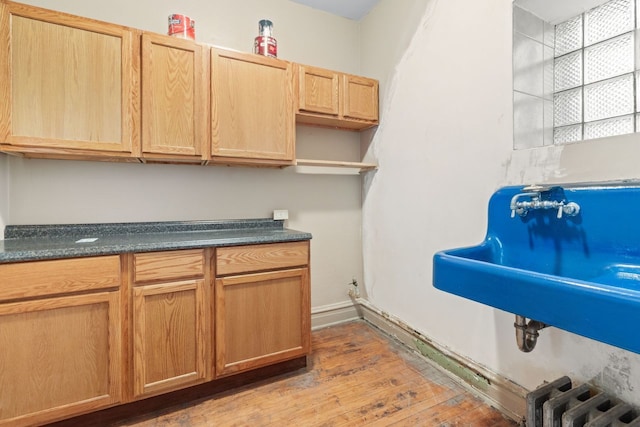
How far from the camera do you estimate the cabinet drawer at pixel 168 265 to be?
59.1 inches

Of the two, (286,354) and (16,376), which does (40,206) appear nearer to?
(16,376)

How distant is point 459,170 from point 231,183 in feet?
5.03

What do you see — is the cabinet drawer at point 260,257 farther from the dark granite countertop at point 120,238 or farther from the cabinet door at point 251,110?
the cabinet door at point 251,110

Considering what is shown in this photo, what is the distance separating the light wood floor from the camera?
1.49 metres

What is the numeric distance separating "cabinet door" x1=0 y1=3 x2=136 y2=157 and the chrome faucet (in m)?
1.91

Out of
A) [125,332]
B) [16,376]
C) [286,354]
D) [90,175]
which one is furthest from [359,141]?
[16,376]

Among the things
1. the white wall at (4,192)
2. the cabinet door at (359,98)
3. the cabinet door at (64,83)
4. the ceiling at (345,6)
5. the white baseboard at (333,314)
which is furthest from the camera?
the white baseboard at (333,314)

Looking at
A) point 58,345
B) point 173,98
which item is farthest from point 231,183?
point 58,345

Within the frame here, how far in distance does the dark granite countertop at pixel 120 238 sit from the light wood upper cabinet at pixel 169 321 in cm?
8

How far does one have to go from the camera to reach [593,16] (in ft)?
4.17

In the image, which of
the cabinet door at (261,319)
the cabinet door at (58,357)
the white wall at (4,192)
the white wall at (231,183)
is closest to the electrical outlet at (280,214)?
the white wall at (231,183)

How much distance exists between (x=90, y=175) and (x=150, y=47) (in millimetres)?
848

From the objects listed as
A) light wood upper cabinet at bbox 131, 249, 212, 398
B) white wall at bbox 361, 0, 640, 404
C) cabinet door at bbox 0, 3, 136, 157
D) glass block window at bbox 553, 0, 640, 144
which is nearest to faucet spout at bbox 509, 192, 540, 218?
white wall at bbox 361, 0, 640, 404

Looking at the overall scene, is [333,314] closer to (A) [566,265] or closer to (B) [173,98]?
(A) [566,265]
